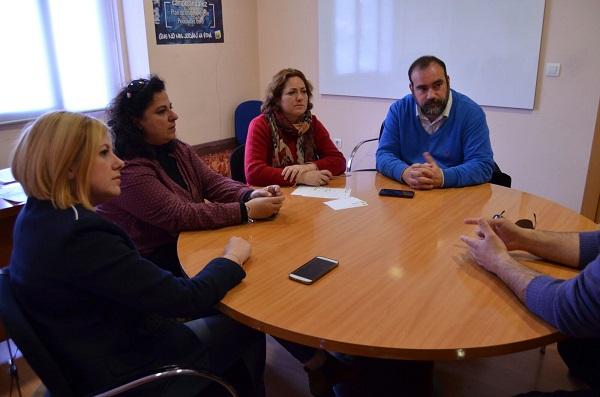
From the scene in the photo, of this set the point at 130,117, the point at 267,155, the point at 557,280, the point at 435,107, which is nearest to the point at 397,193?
the point at 435,107

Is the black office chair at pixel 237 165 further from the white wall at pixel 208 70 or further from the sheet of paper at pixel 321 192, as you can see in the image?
the white wall at pixel 208 70

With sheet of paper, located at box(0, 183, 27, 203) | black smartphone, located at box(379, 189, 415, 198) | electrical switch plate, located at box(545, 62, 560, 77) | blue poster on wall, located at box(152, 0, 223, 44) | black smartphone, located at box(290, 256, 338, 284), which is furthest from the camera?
blue poster on wall, located at box(152, 0, 223, 44)

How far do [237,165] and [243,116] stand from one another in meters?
2.25

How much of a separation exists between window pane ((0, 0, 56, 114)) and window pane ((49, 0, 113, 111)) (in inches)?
5.0

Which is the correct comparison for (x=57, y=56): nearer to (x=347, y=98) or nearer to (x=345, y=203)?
(x=347, y=98)

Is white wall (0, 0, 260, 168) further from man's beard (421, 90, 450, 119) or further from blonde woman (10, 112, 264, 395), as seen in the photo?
blonde woman (10, 112, 264, 395)

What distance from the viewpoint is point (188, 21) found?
4191 millimetres

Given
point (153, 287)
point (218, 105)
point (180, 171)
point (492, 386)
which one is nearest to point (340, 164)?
point (180, 171)

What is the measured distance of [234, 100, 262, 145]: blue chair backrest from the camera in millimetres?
4691

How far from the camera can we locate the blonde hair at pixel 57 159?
1.12m

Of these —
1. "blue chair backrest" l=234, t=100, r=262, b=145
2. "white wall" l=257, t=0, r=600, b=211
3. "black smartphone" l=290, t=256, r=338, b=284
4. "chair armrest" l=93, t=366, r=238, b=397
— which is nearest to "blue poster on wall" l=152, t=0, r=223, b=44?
"blue chair backrest" l=234, t=100, r=262, b=145

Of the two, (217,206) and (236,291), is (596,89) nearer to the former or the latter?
(217,206)

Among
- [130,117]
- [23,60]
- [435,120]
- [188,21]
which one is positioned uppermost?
[188,21]

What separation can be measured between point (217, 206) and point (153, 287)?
0.64 meters
